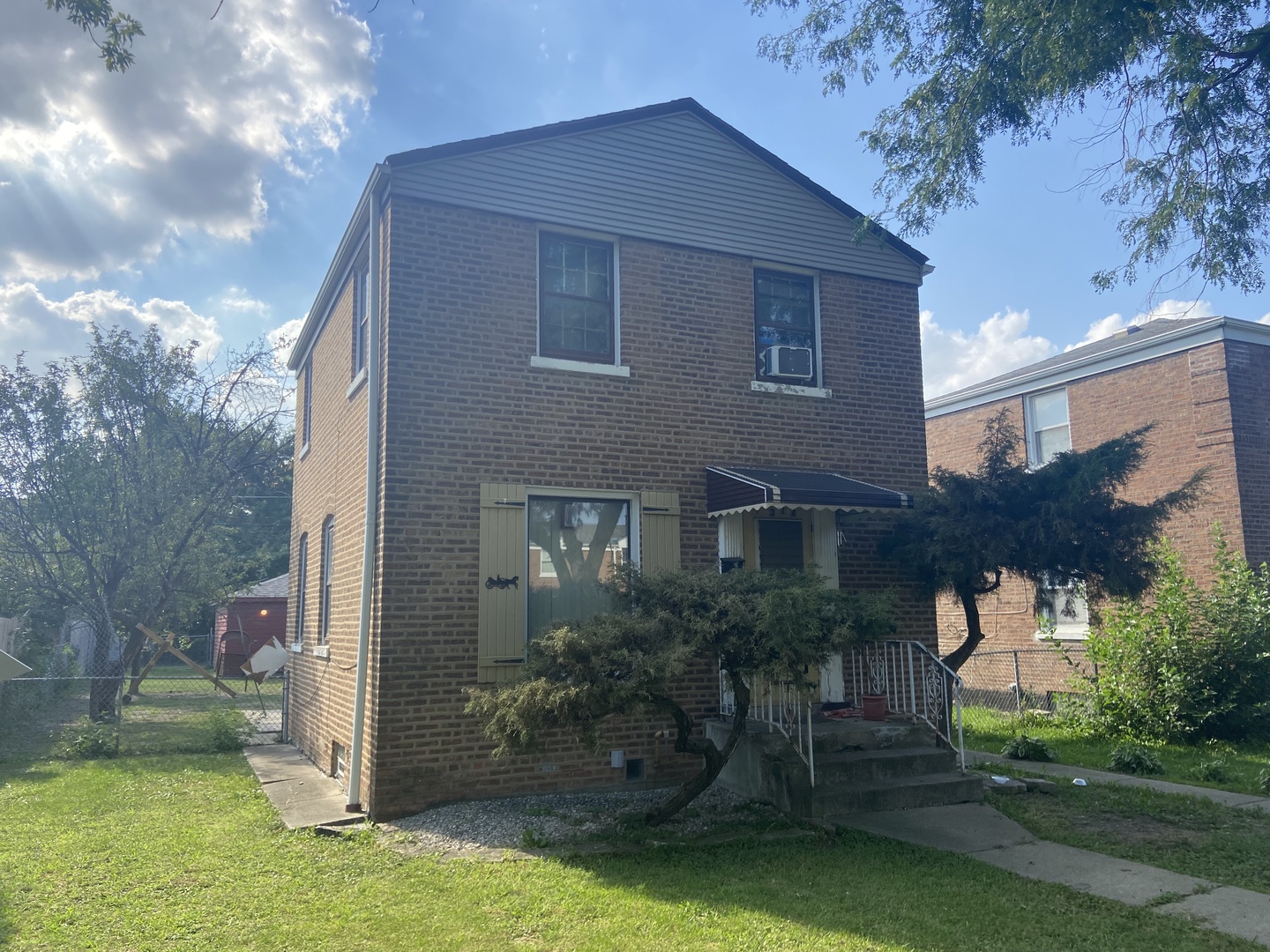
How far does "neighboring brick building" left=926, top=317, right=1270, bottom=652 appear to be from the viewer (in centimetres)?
1483

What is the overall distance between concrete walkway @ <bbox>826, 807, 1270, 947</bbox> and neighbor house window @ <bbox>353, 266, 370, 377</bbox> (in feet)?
23.0

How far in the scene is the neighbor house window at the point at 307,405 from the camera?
1434cm

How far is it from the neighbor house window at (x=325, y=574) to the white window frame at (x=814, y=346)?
18.1ft

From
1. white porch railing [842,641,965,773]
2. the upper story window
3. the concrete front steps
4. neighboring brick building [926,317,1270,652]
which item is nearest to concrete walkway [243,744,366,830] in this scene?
the concrete front steps

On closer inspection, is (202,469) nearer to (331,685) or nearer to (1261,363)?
(331,685)

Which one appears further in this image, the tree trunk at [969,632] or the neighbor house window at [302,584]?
the neighbor house window at [302,584]

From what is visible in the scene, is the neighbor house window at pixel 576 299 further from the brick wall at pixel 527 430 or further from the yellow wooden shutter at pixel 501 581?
the yellow wooden shutter at pixel 501 581

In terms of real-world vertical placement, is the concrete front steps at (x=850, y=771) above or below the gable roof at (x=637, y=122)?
below

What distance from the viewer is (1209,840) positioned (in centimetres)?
736

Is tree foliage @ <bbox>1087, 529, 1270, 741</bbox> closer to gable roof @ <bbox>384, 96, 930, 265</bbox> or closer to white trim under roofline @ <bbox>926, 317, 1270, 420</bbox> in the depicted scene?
white trim under roofline @ <bbox>926, 317, 1270, 420</bbox>

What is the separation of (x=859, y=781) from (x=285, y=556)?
3719 centimetres

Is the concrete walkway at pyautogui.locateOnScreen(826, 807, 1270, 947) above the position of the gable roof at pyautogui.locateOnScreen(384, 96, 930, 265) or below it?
below

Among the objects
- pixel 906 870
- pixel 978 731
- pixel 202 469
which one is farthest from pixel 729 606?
pixel 202 469

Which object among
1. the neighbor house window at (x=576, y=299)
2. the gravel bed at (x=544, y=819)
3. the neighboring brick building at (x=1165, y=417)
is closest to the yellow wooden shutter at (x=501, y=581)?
the gravel bed at (x=544, y=819)
